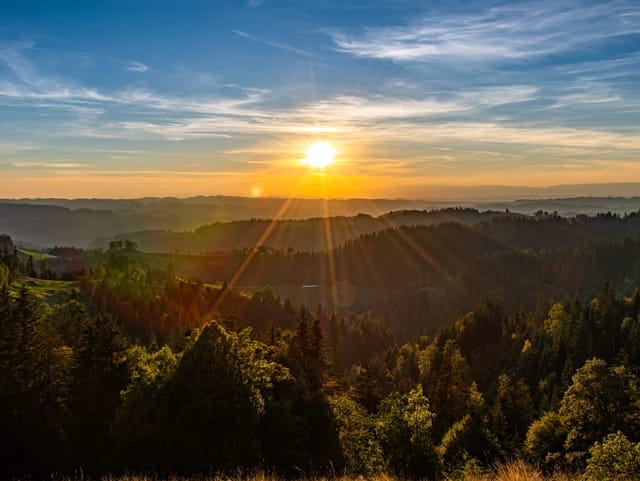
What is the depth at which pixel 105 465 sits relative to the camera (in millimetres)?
37625

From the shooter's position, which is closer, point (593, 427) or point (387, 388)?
point (593, 427)

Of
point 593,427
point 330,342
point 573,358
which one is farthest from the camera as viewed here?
point 330,342

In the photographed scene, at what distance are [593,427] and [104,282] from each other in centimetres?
14090

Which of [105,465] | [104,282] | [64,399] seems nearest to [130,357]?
[64,399]

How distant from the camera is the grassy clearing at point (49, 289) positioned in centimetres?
13275

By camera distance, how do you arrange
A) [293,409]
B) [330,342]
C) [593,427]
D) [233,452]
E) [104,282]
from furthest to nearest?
[330,342]
[104,282]
[593,427]
[293,409]
[233,452]

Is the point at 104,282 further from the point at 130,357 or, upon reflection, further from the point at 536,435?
the point at 536,435

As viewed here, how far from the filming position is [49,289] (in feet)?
474

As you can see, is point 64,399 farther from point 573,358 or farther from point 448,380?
point 573,358

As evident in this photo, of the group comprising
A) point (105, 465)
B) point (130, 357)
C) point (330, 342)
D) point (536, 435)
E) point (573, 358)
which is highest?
point (130, 357)

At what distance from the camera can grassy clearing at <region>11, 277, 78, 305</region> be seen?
133 m

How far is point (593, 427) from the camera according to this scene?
5194 cm

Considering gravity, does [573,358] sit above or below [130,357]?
below

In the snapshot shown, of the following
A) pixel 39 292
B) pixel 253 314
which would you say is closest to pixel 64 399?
pixel 39 292
